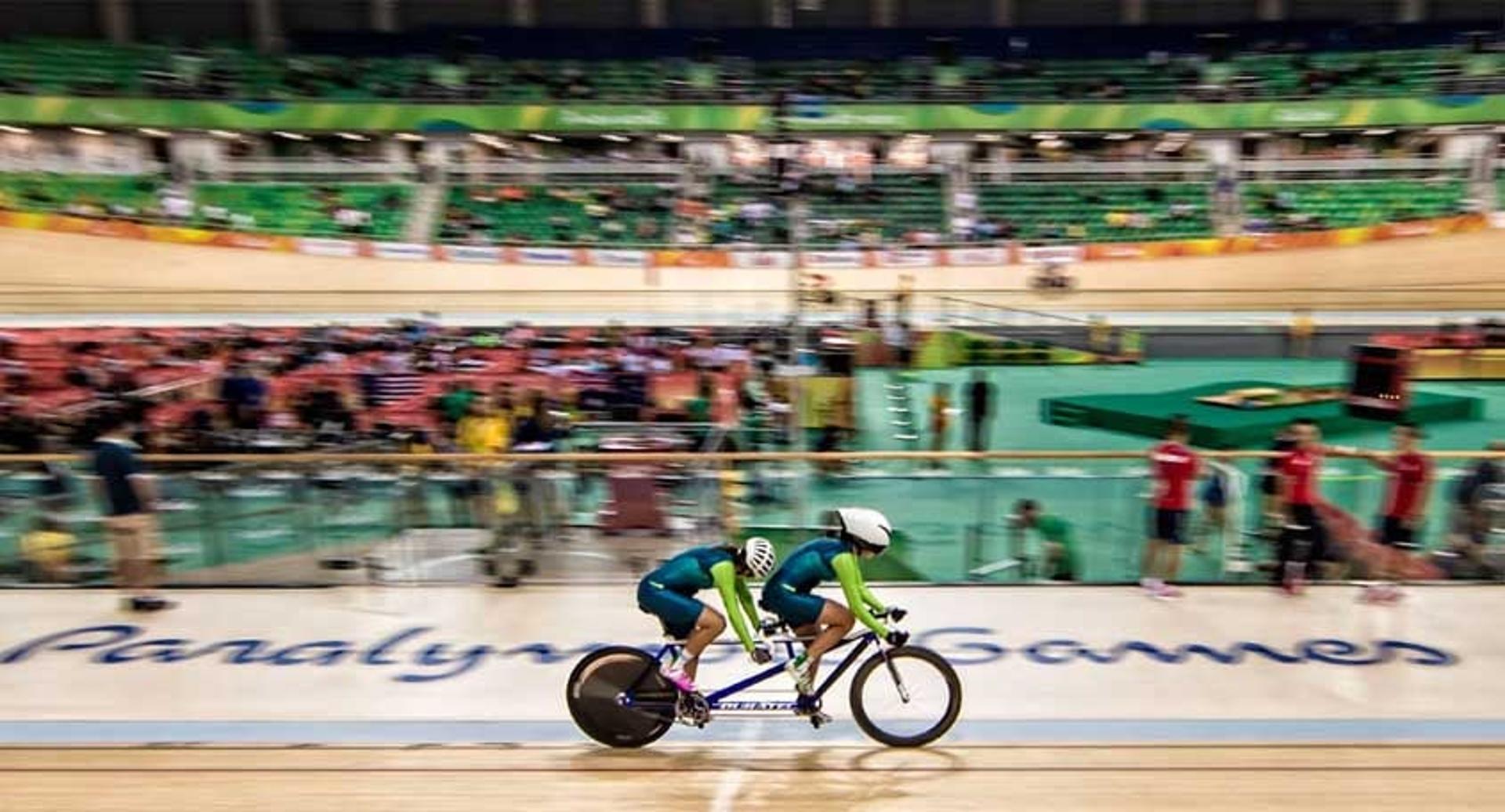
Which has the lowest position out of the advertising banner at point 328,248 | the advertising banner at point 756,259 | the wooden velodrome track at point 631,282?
the wooden velodrome track at point 631,282

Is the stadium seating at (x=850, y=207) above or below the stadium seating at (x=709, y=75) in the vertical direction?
below

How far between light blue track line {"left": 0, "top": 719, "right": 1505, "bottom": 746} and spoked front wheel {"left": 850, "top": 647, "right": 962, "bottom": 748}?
0.18 meters

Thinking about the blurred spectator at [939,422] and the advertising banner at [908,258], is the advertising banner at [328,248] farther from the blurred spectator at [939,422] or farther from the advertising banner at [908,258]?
the blurred spectator at [939,422]

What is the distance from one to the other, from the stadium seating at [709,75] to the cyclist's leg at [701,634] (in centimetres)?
2668

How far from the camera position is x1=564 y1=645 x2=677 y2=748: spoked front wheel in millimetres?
4730

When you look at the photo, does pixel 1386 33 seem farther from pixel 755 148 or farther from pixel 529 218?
pixel 529 218

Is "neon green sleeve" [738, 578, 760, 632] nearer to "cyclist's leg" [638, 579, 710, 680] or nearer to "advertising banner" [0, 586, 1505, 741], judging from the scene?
"cyclist's leg" [638, 579, 710, 680]

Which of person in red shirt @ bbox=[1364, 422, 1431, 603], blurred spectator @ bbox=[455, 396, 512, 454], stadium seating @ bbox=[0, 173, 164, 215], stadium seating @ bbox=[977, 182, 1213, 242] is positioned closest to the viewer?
person in red shirt @ bbox=[1364, 422, 1431, 603]

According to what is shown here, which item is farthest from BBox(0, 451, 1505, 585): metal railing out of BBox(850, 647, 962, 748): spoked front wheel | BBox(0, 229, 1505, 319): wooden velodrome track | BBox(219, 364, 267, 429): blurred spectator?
BBox(0, 229, 1505, 319): wooden velodrome track

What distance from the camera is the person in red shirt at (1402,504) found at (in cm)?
687

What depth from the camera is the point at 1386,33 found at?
33.4 metres

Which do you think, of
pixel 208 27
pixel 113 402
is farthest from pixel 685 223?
pixel 208 27

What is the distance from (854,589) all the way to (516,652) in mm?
2414

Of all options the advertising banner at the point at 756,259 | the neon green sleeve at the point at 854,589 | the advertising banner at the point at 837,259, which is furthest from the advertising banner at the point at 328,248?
the neon green sleeve at the point at 854,589
